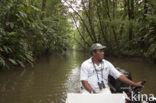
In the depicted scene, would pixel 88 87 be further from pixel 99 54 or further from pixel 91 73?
pixel 99 54

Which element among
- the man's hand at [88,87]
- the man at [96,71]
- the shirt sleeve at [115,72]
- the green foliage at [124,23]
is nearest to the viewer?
the man's hand at [88,87]

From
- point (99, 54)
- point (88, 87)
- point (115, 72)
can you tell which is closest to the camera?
point (88, 87)

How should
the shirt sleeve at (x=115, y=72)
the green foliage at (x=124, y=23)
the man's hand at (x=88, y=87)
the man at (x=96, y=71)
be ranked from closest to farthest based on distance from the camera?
the man's hand at (x=88, y=87) → the man at (x=96, y=71) → the shirt sleeve at (x=115, y=72) → the green foliage at (x=124, y=23)

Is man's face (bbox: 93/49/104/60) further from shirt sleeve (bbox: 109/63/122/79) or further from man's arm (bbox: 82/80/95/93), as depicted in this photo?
man's arm (bbox: 82/80/95/93)

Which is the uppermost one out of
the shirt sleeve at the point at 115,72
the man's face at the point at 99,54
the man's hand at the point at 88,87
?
the man's face at the point at 99,54

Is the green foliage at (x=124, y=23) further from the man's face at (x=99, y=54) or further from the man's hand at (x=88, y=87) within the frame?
the man's hand at (x=88, y=87)

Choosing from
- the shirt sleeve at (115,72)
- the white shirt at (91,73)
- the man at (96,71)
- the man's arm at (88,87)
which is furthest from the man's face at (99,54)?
the man's arm at (88,87)

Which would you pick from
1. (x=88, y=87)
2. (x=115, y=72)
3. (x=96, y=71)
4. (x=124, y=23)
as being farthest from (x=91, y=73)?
(x=124, y=23)

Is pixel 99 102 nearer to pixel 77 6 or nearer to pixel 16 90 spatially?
pixel 16 90

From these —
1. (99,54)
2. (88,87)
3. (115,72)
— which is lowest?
(88,87)

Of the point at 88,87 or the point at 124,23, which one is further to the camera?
the point at 124,23

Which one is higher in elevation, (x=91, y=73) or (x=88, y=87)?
(x=91, y=73)

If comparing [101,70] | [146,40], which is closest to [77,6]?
[146,40]

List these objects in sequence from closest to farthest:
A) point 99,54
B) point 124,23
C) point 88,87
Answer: point 88,87 → point 99,54 → point 124,23
